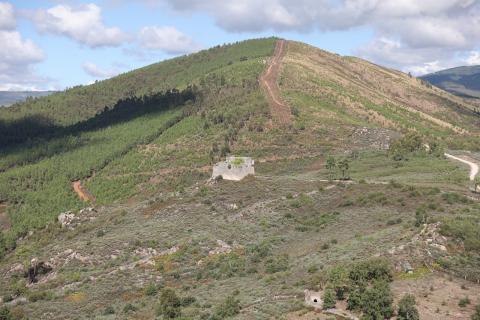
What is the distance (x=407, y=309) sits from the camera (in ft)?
87.7

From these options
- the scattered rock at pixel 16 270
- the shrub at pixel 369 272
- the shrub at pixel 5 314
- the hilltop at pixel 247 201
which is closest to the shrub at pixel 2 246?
the hilltop at pixel 247 201

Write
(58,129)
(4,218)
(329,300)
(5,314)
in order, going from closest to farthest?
1. (329,300)
2. (5,314)
3. (4,218)
4. (58,129)

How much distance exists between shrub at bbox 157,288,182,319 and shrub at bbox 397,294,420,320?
44.5ft

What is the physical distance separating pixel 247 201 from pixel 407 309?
37.1 meters

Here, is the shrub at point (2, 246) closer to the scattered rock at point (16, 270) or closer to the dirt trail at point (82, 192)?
the scattered rock at point (16, 270)

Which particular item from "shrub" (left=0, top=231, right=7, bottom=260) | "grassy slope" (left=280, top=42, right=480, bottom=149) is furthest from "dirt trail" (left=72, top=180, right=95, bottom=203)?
"grassy slope" (left=280, top=42, right=480, bottom=149)

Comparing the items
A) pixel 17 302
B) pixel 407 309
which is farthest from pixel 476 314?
pixel 17 302

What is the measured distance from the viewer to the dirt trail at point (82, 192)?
337 ft

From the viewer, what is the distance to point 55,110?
195750 mm

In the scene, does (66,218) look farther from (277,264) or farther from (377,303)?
(377,303)

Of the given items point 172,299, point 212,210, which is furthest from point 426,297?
point 212,210

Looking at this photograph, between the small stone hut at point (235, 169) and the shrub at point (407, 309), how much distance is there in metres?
46.1

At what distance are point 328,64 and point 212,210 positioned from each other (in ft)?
385

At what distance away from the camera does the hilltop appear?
117ft
